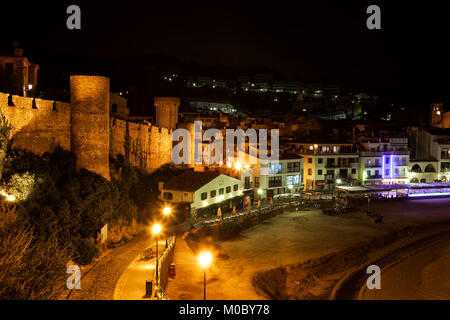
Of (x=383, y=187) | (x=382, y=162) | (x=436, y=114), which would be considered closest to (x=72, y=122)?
(x=383, y=187)

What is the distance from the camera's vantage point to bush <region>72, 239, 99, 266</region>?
51.1 ft

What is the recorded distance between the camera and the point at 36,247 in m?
12.9

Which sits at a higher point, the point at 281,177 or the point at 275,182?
the point at 281,177

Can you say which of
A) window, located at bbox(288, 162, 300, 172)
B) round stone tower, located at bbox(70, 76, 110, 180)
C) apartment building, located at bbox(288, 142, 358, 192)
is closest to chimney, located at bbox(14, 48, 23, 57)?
round stone tower, located at bbox(70, 76, 110, 180)

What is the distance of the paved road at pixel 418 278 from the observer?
17.2 m

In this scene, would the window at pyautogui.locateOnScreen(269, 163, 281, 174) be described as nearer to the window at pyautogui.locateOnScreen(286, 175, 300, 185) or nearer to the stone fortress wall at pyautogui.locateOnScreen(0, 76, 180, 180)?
the window at pyautogui.locateOnScreen(286, 175, 300, 185)

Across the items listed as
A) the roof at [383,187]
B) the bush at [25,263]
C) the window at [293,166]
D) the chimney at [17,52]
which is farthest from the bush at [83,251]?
the roof at [383,187]

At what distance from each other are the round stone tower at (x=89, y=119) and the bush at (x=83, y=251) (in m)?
4.25

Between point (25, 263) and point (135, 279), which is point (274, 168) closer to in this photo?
point (135, 279)

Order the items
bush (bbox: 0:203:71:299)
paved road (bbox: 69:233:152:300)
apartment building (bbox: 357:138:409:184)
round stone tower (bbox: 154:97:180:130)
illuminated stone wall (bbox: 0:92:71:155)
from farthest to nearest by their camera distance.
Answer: apartment building (bbox: 357:138:409:184) < round stone tower (bbox: 154:97:180:130) < illuminated stone wall (bbox: 0:92:71:155) < paved road (bbox: 69:233:152:300) < bush (bbox: 0:203:71:299)

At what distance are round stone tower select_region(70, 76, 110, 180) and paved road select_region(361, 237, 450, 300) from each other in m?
14.2

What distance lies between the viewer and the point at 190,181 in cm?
2641

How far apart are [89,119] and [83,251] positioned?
21.5ft

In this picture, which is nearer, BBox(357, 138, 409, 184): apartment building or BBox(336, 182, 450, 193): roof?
BBox(336, 182, 450, 193): roof
